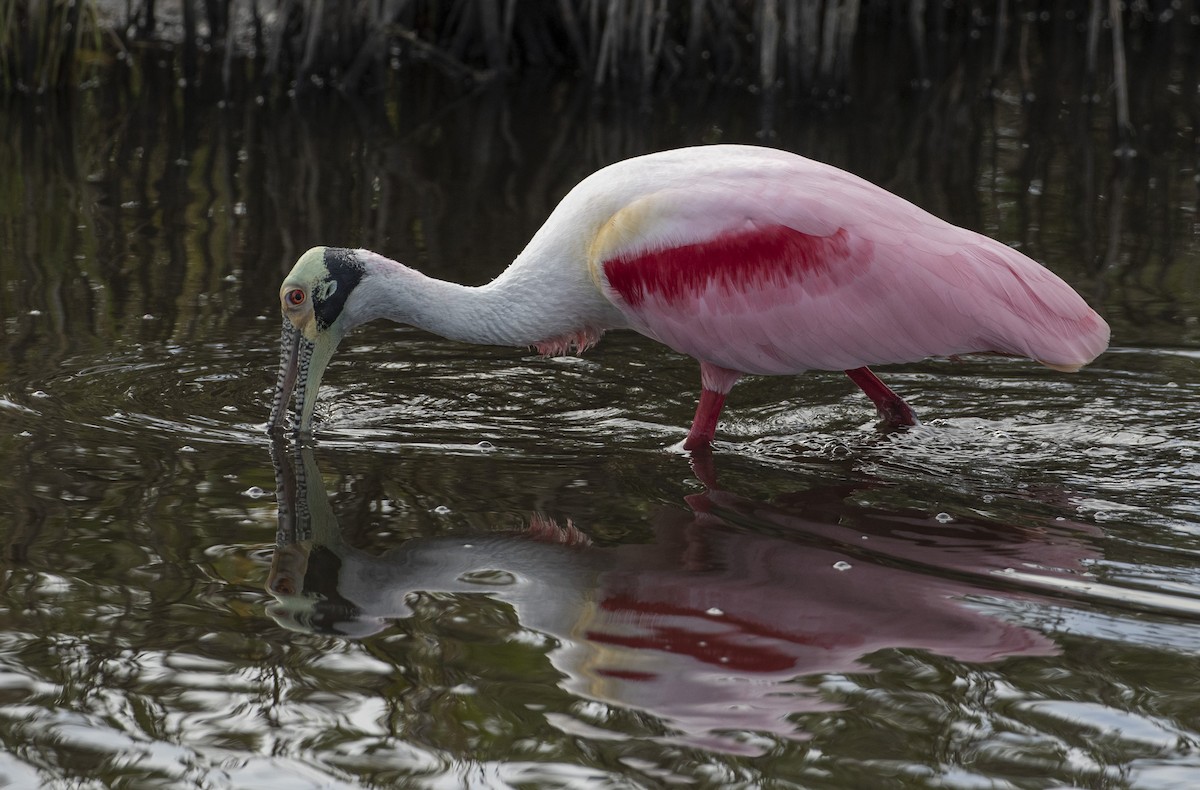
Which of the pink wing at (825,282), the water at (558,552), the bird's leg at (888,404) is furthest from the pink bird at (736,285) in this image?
the water at (558,552)

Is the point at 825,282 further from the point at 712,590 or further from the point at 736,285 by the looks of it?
the point at 712,590

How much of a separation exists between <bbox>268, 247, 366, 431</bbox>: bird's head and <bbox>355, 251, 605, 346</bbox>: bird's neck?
0.25ft

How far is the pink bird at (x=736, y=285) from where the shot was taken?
21.3 feet

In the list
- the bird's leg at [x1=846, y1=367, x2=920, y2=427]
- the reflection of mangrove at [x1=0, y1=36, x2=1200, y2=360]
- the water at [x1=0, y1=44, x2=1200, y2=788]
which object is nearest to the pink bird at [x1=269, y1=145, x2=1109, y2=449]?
the bird's leg at [x1=846, y1=367, x2=920, y2=427]

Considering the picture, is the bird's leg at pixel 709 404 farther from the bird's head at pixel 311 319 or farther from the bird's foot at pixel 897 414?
the bird's head at pixel 311 319

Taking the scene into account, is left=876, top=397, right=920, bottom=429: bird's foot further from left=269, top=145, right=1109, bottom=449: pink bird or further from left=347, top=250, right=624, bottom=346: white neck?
left=347, top=250, right=624, bottom=346: white neck

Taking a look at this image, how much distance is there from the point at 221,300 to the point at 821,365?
353 cm

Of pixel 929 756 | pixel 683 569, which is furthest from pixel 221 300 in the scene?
pixel 929 756

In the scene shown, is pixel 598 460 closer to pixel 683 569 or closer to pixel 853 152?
pixel 683 569

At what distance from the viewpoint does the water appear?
14.6 ft

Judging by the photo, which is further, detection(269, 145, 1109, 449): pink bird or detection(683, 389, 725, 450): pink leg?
detection(683, 389, 725, 450): pink leg

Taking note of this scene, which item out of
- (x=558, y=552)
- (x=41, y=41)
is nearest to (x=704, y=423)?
(x=558, y=552)

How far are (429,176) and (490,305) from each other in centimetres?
581

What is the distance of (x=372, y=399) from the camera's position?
739 centimetres
